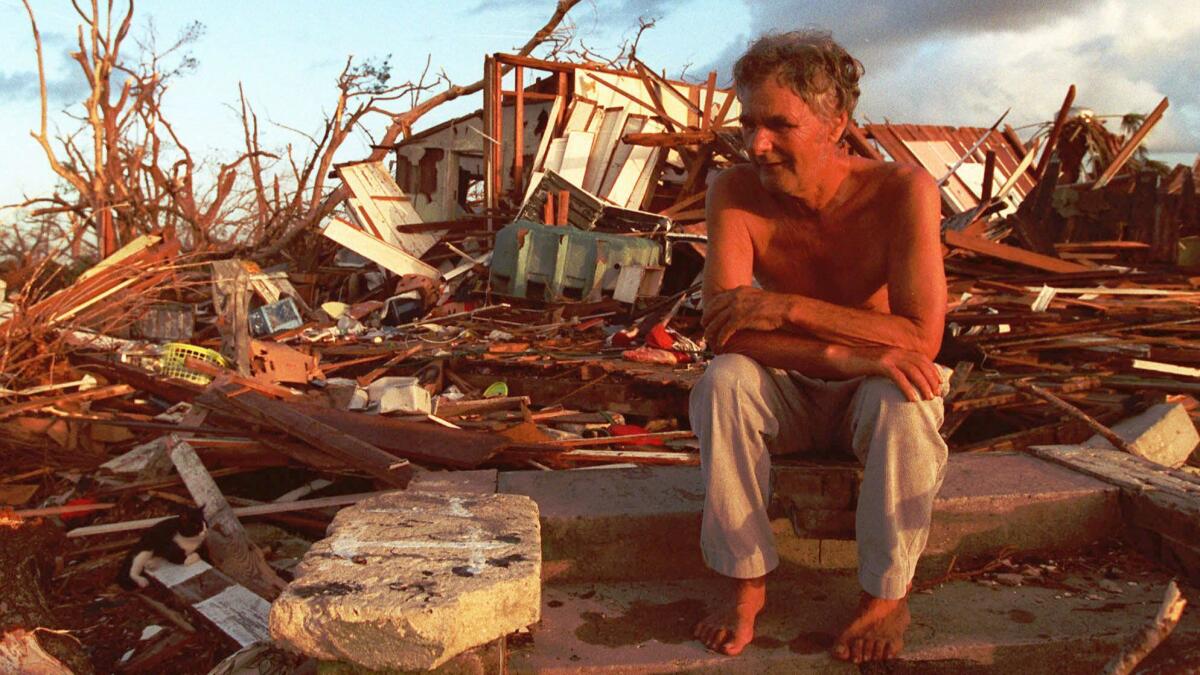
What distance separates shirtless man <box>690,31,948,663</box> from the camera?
260 centimetres

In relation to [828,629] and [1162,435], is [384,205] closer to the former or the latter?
[1162,435]

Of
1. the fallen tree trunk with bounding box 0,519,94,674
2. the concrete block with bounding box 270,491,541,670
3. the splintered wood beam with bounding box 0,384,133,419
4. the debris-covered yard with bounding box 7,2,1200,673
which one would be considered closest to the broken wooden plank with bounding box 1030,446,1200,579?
the debris-covered yard with bounding box 7,2,1200,673

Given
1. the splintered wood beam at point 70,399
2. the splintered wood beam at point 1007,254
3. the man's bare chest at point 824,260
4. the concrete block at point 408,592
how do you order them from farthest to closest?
the splintered wood beam at point 1007,254
the splintered wood beam at point 70,399
the man's bare chest at point 824,260
the concrete block at point 408,592

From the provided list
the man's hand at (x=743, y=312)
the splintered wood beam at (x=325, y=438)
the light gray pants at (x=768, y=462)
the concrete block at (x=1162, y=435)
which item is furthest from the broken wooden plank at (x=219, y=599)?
the concrete block at (x=1162, y=435)

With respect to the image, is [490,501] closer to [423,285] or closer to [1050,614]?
[1050,614]

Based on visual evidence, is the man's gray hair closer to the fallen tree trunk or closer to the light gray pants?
the light gray pants

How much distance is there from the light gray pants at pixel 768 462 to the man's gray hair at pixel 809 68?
84 cm

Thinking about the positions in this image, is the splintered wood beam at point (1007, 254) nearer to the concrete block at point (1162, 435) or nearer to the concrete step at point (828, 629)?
the concrete block at point (1162, 435)

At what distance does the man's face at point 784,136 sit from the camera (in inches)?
107

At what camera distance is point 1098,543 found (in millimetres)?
3428

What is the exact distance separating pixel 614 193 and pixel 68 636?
11.1 metres

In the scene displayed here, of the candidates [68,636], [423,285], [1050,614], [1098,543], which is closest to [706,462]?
[1050,614]

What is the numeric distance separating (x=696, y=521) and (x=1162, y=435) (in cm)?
387

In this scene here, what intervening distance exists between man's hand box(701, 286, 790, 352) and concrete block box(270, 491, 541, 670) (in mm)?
854
